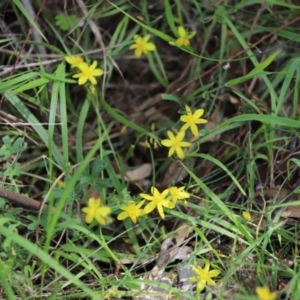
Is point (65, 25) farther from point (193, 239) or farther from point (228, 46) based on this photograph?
point (193, 239)

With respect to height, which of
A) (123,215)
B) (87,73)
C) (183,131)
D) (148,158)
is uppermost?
(87,73)

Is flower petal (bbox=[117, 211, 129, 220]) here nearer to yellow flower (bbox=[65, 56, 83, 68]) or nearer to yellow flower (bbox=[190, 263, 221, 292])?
yellow flower (bbox=[190, 263, 221, 292])

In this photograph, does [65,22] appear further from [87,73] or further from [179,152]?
[179,152]

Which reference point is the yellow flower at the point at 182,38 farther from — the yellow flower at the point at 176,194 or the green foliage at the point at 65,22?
the yellow flower at the point at 176,194

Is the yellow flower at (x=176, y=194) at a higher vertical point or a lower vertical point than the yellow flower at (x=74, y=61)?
lower

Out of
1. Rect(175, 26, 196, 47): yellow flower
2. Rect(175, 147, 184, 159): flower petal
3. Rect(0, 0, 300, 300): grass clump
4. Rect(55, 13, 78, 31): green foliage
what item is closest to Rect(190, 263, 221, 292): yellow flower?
Rect(0, 0, 300, 300): grass clump

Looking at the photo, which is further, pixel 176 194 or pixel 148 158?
pixel 148 158

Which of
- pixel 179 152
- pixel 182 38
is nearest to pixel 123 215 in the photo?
pixel 179 152

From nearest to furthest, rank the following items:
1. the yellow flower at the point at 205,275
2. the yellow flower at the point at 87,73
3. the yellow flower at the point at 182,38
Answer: the yellow flower at the point at 205,275 < the yellow flower at the point at 87,73 < the yellow flower at the point at 182,38

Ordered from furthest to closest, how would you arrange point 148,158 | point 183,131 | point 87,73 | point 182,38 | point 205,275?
point 148,158 < point 182,38 < point 87,73 < point 183,131 < point 205,275

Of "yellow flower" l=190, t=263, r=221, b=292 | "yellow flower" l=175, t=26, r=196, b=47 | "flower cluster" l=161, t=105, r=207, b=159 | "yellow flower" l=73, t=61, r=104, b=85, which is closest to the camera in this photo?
"yellow flower" l=190, t=263, r=221, b=292

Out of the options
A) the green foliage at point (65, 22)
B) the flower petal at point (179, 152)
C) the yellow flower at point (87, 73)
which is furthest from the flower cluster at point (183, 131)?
the green foliage at point (65, 22)

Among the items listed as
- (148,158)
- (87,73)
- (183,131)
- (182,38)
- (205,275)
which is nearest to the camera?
(205,275)
